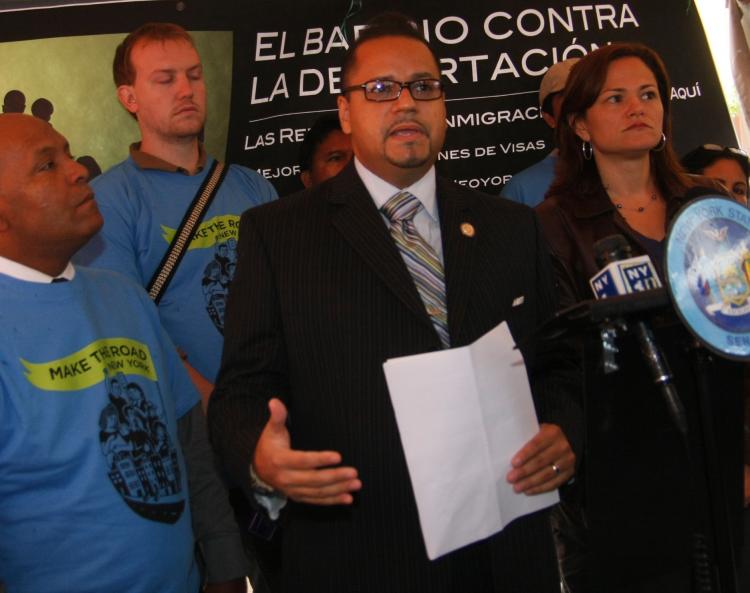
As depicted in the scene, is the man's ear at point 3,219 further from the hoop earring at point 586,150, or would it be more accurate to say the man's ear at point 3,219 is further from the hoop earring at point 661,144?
the hoop earring at point 661,144

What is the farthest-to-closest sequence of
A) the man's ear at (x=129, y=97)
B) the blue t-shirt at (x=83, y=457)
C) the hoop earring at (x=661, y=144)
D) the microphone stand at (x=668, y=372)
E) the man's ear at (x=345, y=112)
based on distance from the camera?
the man's ear at (x=129, y=97), the hoop earring at (x=661, y=144), the man's ear at (x=345, y=112), the blue t-shirt at (x=83, y=457), the microphone stand at (x=668, y=372)

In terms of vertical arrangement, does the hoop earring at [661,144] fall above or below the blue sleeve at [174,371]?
above

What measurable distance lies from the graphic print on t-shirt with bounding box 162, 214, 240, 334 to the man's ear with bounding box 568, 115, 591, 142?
122 cm

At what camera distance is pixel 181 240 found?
112 inches

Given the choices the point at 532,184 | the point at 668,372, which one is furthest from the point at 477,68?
the point at 668,372

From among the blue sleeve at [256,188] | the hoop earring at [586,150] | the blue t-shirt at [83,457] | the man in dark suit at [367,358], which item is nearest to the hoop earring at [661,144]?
the hoop earring at [586,150]

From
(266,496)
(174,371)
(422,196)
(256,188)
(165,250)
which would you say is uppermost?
(256,188)

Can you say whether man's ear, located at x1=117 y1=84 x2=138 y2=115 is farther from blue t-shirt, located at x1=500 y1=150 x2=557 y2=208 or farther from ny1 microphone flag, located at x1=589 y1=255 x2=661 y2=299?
ny1 microphone flag, located at x1=589 y1=255 x2=661 y2=299

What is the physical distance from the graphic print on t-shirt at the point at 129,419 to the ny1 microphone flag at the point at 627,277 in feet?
3.86

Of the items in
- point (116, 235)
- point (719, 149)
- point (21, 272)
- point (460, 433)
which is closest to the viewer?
point (460, 433)

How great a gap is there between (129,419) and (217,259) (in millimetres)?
931

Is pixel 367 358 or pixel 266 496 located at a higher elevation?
pixel 367 358

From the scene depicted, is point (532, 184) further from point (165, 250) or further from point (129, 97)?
point (129, 97)

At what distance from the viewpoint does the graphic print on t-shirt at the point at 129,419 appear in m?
1.97
